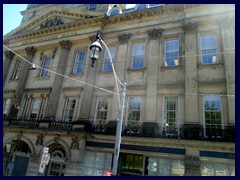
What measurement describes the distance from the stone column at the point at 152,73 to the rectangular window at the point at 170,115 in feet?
2.45

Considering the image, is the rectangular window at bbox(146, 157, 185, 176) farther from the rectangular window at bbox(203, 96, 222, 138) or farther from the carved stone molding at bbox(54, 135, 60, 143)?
the carved stone molding at bbox(54, 135, 60, 143)

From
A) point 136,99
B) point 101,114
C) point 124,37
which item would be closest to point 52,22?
point 124,37

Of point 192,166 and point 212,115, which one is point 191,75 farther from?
point 192,166

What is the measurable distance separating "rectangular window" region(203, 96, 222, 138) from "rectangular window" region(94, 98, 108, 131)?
23.6ft

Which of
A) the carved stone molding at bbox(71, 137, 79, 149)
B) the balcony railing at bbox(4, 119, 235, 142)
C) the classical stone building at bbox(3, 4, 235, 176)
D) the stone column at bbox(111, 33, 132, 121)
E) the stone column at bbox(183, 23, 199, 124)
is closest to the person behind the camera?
the balcony railing at bbox(4, 119, 235, 142)

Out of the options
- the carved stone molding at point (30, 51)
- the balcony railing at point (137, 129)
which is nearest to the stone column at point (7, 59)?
the carved stone molding at point (30, 51)

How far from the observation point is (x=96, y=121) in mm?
16203

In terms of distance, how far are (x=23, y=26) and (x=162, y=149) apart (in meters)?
20.6

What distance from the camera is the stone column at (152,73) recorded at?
571 inches

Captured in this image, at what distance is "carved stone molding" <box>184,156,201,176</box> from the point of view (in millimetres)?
11938

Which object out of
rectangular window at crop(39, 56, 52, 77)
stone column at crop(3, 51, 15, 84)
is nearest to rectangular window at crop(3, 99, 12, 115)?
stone column at crop(3, 51, 15, 84)

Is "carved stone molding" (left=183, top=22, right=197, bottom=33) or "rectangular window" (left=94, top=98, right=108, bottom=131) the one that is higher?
"carved stone molding" (left=183, top=22, right=197, bottom=33)

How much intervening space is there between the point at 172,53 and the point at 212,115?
5.52 metres
